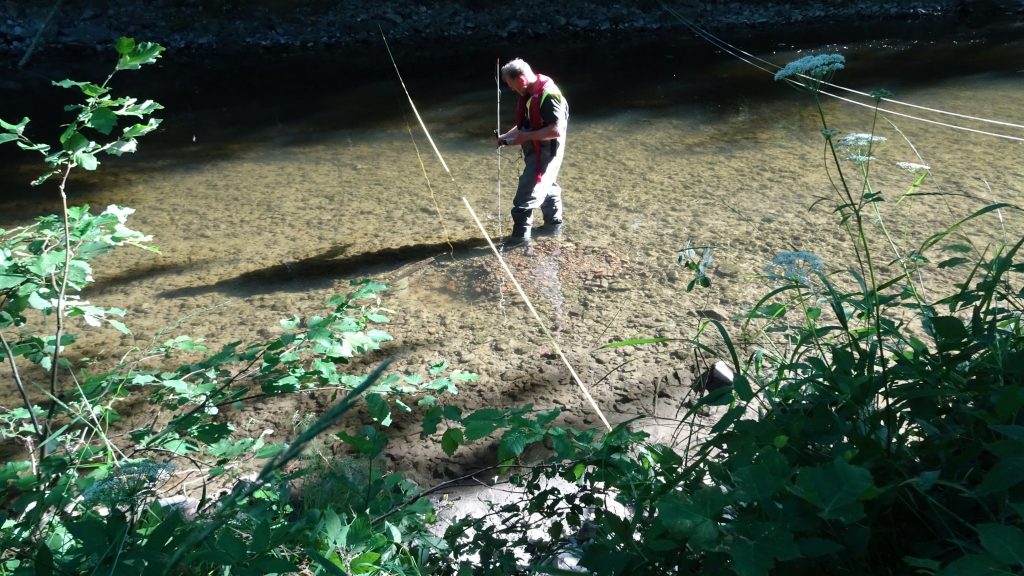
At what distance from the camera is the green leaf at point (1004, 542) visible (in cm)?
129

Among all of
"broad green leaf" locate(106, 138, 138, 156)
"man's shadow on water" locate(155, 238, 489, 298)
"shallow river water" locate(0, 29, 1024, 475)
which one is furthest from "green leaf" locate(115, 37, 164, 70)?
"man's shadow on water" locate(155, 238, 489, 298)

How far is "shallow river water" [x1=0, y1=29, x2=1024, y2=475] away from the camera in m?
4.77

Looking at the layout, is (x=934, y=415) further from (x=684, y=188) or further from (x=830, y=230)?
(x=684, y=188)

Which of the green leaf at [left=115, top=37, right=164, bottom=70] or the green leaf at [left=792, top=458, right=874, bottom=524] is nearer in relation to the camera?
the green leaf at [left=792, top=458, right=874, bottom=524]

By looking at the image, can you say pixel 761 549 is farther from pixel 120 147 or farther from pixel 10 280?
pixel 10 280

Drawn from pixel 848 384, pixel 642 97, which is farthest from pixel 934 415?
pixel 642 97

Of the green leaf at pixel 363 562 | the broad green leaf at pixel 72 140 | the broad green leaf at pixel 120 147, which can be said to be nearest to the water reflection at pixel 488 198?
the broad green leaf at pixel 120 147

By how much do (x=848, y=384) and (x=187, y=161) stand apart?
7763 millimetres

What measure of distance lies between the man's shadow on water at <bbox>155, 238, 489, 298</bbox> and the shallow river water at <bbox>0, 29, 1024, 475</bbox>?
2 centimetres

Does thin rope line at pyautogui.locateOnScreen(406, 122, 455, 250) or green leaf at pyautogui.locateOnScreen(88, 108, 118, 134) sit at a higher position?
green leaf at pyautogui.locateOnScreen(88, 108, 118, 134)

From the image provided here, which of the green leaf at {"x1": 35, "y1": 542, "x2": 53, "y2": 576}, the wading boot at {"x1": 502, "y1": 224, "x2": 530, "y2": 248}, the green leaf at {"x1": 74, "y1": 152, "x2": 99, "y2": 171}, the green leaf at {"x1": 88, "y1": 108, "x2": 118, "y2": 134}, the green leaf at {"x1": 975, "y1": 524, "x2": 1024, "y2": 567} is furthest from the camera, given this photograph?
the wading boot at {"x1": 502, "y1": 224, "x2": 530, "y2": 248}

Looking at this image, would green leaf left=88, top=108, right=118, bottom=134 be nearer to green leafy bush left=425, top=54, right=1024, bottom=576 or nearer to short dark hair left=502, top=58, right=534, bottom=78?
green leafy bush left=425, top=54, right=1024, bottom=576

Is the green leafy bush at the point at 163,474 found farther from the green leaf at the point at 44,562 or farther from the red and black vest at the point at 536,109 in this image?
the red and black vest at the point at 536,109

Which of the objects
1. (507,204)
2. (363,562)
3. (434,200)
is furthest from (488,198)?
(363,562)
